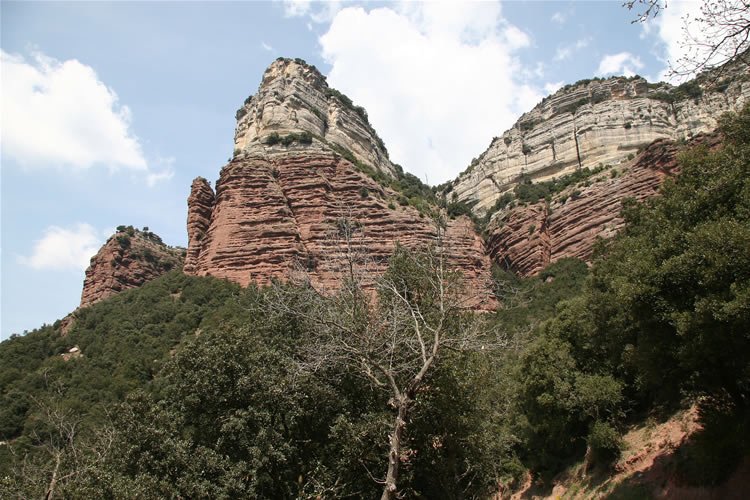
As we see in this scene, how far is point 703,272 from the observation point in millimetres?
11969

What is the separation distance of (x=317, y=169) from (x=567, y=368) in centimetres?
5924

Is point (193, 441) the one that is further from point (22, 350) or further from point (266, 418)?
point (22, 350)

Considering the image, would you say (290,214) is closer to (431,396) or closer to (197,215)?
(197,215)

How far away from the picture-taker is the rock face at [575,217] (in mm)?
66062

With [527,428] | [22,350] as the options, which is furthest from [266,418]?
[22,350]

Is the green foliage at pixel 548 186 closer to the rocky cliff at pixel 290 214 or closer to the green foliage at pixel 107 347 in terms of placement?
the rocky cliff at pixel 290 214

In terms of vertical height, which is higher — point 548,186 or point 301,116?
point 301,116

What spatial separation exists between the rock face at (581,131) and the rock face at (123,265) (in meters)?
52.3

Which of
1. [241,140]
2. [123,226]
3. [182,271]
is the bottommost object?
[182,271]

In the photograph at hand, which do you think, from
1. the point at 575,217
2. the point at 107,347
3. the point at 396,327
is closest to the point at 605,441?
the point at 396,327

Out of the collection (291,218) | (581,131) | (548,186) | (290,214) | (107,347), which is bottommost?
(107,347)

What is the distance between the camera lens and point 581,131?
341ft

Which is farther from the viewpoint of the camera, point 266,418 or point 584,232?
point 584,232

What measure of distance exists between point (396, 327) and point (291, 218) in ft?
203
